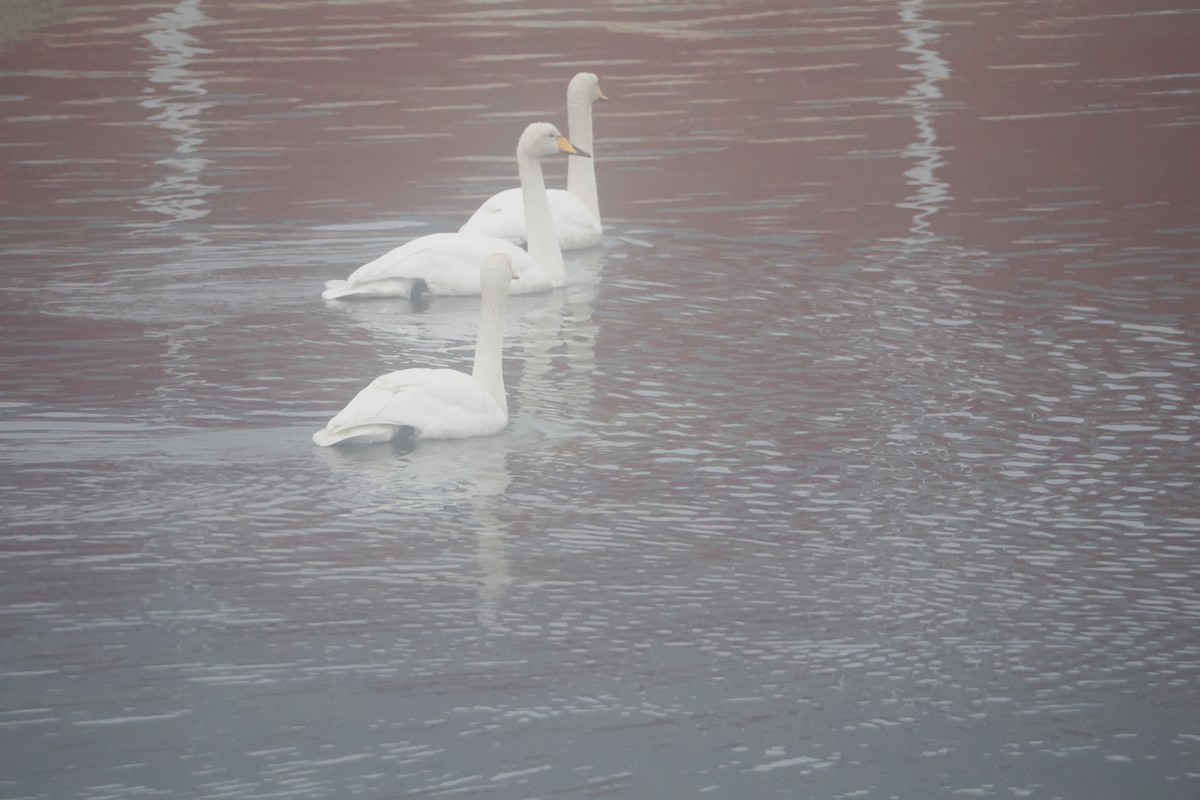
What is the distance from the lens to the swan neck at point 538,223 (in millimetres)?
12727

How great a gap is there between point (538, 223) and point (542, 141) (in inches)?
22.7

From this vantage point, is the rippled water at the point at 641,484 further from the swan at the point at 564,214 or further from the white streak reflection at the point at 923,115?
the swan at the point at 564,214

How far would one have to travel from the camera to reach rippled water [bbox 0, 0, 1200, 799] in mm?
6211

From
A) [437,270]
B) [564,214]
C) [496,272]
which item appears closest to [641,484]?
[496,272]

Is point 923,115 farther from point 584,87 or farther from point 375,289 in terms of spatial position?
point 375,289

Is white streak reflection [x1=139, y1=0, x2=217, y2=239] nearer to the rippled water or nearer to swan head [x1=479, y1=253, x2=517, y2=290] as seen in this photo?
the rippled water

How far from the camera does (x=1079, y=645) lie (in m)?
6.81

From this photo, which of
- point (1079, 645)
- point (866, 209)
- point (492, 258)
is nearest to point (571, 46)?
point (866, 209)

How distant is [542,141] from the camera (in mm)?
13227

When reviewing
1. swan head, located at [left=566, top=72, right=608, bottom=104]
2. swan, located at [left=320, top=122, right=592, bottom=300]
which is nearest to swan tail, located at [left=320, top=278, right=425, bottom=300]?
swan, located at [left=320, top=122, right=592, bottom=300]

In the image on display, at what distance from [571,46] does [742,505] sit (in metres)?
16.5

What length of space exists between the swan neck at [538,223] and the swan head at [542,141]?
0.16 feet

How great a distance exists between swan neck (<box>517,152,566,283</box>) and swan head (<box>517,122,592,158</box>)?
49mm

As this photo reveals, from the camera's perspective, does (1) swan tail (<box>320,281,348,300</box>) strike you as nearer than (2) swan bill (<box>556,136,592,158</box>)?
Yes
